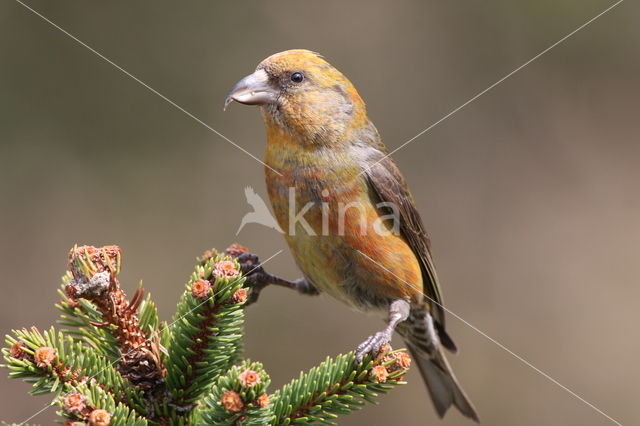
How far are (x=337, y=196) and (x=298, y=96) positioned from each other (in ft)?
1.84

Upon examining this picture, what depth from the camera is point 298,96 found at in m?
3.40

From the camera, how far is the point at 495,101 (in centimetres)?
584

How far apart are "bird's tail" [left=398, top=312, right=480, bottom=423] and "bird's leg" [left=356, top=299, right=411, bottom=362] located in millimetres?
351

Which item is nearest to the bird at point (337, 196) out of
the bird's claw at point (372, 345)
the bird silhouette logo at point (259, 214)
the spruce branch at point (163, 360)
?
the bird silhouette logo at point (259, 214)

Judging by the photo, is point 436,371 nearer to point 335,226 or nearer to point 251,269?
point 335,226

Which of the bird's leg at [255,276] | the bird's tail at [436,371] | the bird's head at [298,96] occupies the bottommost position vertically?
the bird's tail at [436,371]

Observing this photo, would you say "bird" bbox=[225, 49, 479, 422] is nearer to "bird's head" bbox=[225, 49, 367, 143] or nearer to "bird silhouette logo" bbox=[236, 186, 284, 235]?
"bird's head" bbox=[225, 49, 367, 143]

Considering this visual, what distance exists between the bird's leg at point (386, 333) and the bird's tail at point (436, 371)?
351 mm

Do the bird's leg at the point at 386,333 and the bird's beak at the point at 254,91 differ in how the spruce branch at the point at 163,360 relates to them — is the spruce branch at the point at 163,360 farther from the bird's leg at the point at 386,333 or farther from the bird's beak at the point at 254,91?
the bird's beak at the point at 254,91

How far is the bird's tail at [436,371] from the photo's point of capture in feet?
12.5

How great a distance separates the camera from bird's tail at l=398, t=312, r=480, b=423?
3.80 metres

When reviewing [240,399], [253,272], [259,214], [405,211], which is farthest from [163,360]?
[259,214]

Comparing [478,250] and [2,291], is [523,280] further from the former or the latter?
[2,291]

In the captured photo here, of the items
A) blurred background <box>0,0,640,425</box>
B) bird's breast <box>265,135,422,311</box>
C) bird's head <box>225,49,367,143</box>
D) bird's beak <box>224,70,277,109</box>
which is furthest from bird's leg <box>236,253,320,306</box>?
blurred background <box>0,0,640,425</box>
